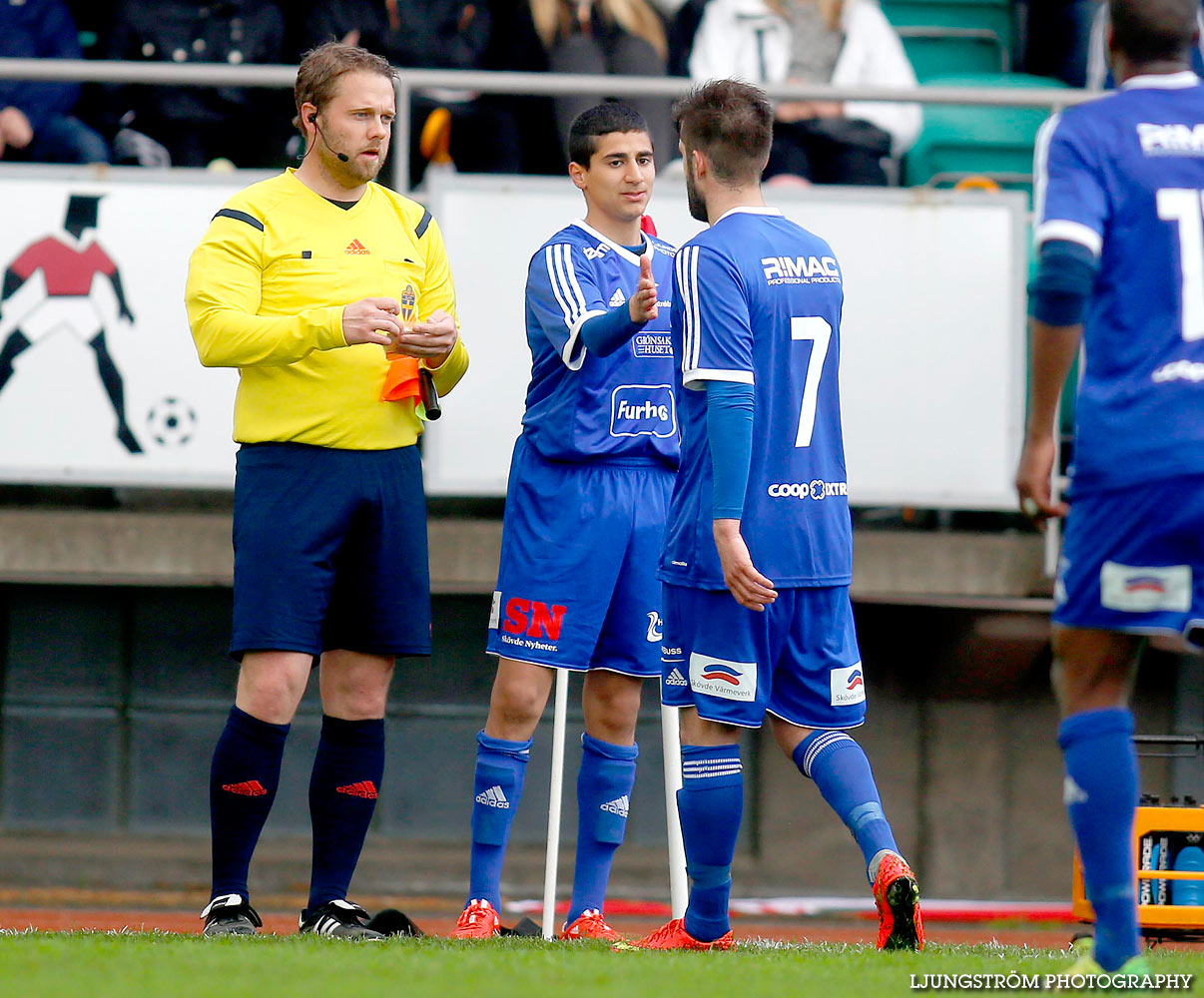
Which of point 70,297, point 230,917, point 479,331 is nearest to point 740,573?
point 230,917

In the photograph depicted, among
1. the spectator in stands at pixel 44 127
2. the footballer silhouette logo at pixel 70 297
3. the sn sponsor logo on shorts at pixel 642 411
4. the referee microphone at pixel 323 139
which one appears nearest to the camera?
the referee microphone at pixel 323 139

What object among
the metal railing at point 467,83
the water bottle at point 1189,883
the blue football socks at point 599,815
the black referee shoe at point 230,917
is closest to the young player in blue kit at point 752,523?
the blue football socks at point 599,815

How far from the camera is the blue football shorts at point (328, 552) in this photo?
431 centimetres

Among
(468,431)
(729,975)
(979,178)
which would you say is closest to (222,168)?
(468,431)

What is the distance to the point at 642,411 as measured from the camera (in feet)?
15.8

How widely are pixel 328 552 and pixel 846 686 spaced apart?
1392 mm

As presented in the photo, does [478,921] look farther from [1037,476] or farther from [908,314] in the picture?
[908,314]

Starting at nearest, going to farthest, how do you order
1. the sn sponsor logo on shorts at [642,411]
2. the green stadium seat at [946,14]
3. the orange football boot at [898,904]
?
the orange football boot at [898,904]
the sn sponsor logo on shorts at [642,411]
the green stadium seat at [946,14]

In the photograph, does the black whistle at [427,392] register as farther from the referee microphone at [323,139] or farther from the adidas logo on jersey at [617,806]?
the adidas logo on jersey at [617,806]

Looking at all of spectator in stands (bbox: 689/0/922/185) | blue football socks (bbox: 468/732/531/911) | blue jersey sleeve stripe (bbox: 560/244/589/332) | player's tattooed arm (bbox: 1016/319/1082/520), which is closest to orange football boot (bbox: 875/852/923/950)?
player's tattooed arm (bbox: 1016/319/1082/520)

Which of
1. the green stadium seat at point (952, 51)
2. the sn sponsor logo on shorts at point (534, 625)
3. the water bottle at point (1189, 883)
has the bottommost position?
the water bottle at point (1189, 883)

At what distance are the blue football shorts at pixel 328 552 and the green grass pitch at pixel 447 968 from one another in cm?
80

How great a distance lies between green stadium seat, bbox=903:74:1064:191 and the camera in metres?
7.43

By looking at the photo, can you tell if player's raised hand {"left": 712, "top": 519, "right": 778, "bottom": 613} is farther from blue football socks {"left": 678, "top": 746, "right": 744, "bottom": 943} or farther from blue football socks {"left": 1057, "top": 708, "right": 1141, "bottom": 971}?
blue football socks {"left": 1057, "top": 708, "right": 1141, "bottom": 971}
